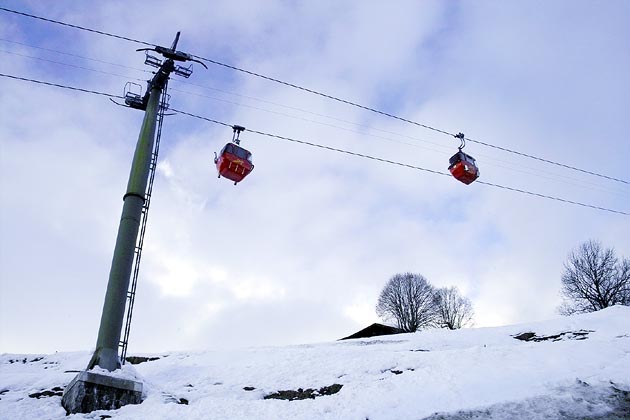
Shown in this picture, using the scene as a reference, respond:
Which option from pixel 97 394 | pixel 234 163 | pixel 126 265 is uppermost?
pixel 234 163

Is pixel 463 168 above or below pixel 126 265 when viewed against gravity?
above

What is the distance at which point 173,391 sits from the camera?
13422 millimetres

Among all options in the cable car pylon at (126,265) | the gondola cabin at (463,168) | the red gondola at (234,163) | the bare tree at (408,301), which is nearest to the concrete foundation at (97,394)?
the cable car pylon at (126,265)

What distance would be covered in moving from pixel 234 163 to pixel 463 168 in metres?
6.56

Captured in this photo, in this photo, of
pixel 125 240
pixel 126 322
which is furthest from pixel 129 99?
pixel 126 322

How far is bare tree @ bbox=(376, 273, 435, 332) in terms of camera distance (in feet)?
195

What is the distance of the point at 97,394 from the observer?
1135 cm

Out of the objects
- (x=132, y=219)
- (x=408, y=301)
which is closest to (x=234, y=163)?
(x=132, y=219)

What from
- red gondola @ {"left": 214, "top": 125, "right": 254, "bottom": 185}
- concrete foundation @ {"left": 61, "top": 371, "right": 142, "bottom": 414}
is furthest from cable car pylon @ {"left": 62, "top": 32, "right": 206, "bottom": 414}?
red gondola @ {"left": 214, "top": 125, "right": 254, "bottom": 185}

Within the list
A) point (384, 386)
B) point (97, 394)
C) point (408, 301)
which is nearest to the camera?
point (97, 394)

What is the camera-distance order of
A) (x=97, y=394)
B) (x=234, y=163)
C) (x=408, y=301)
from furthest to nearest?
(x=408, y=301) → (x=234, y=163) → (x=97, y=394)

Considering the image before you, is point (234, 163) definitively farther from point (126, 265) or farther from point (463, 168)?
point (463, 168)

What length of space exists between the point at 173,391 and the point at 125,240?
4485 millimetres

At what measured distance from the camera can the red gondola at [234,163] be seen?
13.2 m
